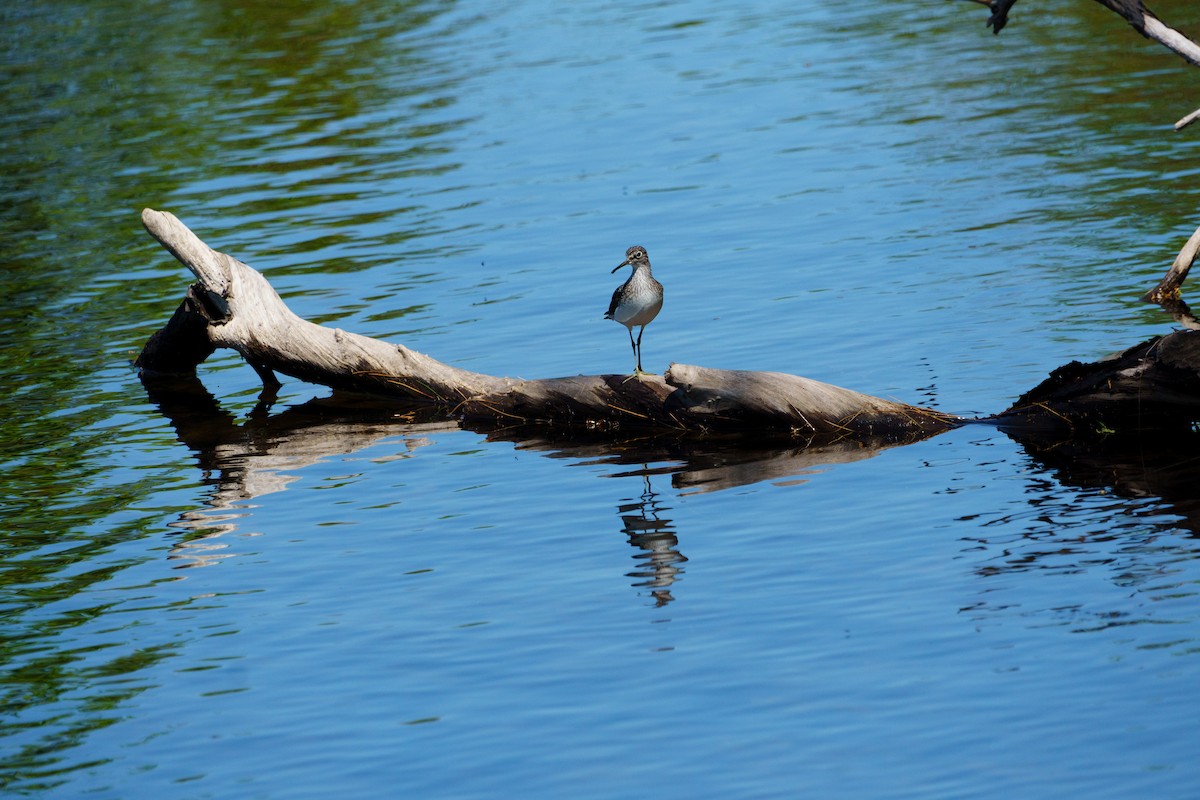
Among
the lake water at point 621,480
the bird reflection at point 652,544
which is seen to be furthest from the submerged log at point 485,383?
the bird reflection at point 652,544

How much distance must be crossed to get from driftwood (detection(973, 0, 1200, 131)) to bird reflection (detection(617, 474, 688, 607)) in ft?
15.6

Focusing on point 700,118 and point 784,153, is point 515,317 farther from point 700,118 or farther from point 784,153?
point 700,118

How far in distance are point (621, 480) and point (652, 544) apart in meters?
1.57

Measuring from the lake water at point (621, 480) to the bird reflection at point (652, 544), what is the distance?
0.05 meters

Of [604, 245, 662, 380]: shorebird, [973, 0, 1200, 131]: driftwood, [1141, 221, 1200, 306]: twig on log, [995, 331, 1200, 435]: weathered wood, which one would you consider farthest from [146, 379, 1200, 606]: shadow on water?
[1141, 221, 1200, 306]: twig on log

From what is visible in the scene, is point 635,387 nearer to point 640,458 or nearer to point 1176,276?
point 640,458

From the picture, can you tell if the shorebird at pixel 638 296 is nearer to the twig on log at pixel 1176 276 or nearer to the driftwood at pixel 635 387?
the driftwood at pixel 635 387

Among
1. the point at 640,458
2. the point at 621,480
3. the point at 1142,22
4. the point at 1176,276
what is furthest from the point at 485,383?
the point at 1176,276

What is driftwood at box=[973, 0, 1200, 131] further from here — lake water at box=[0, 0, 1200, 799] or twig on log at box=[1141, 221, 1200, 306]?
lake water at box=[0, 0, 1200, 799]

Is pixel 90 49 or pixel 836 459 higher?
pixel 90 49

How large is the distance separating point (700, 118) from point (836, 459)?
16.0 m

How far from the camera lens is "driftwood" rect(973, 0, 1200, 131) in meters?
13.1

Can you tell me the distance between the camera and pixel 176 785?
28.4 ft

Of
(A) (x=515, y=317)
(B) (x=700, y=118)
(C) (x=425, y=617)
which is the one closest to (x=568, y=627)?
(C) (x=425, y=617)
